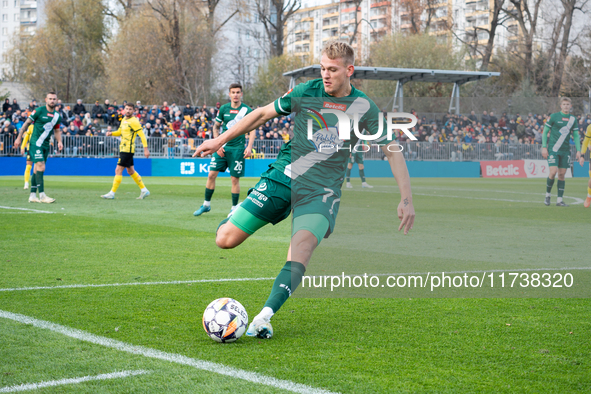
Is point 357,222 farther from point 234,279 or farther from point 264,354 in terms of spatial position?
point 264,354

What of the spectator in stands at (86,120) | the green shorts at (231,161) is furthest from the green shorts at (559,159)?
the spectator in stands at (86,120)

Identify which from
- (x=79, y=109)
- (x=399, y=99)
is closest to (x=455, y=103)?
(x=399, y=99)

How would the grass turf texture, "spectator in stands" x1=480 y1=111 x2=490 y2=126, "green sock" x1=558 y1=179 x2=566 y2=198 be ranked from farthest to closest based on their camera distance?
"spectator in stands" x1=480 y1=111 x2=490 y2=126 < "green sock" x1=558 y1=179 x2=566 y2=198 < the grass turf texture

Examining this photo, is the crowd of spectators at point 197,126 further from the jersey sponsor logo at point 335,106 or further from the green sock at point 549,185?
the jersey sponsor logo at point 335,106

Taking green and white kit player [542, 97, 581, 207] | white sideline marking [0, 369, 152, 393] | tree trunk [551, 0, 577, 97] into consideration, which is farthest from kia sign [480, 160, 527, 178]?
white sideline marking [0, 369, 152, 393]

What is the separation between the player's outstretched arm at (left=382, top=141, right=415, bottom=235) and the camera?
163 inches

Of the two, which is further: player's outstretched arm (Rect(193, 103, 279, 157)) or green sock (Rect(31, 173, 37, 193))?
green sock (Rect(31, 173, 37, 193))

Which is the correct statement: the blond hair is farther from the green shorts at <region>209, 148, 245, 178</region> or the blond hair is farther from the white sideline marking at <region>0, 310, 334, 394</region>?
the green shorts at <region>209, 148, 245, 178</region>

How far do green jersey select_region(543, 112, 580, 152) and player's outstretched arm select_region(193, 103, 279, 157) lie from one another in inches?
501

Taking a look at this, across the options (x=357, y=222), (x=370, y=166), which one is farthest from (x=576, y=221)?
(x=370, y=166)

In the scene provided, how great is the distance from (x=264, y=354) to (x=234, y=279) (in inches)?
91.7

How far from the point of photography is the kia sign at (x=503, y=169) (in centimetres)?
3281

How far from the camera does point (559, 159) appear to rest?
50.3ft

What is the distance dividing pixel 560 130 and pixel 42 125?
11722 mm
